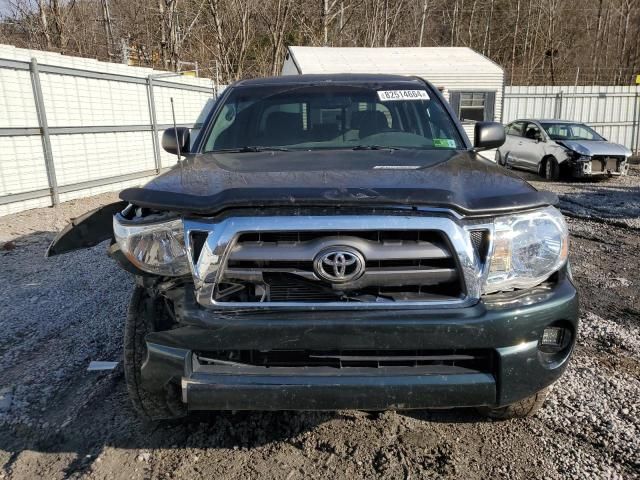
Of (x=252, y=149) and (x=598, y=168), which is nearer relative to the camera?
(x=252, y=149)

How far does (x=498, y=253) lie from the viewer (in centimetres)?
197

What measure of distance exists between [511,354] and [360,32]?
108 ft

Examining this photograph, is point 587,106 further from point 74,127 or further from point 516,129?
point 74,127

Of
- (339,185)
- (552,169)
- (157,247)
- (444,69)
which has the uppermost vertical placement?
(444,69)

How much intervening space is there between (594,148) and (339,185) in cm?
1280

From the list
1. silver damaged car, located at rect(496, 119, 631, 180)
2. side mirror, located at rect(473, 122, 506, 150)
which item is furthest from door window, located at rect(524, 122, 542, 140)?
side mirror, located at rect(473, 122, 506, 150)

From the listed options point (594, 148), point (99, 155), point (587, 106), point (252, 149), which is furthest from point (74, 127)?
point (587, 106)

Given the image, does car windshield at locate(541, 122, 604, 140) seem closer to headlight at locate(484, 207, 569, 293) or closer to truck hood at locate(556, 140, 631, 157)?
truck hood at locate(556, 140, 631, 157)

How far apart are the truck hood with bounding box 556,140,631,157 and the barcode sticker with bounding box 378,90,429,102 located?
10639 mm

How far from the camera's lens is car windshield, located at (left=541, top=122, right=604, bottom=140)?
13766mm

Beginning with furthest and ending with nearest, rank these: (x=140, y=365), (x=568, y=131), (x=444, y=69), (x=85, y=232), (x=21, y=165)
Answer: (x=444, y=69) → (x=568, y=131) → (x=21, y=165) → (x=85, y=232) → (x=140, y=365)

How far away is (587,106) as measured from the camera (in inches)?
781

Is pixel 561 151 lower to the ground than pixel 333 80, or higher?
lower

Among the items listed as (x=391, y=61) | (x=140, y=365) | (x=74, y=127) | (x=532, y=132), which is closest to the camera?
(x=140, y=365)
